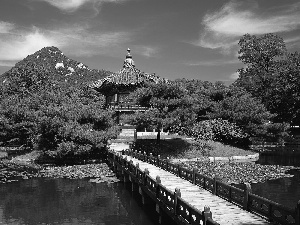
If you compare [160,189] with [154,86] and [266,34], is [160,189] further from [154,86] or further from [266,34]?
[266,34]

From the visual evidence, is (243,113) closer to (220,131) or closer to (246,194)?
(220,131)

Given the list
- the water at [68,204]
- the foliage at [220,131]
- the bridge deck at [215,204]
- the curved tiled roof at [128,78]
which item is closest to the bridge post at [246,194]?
the bridge deck at [215,204]

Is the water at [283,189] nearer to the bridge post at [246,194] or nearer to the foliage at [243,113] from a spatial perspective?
the bridge post at [246,194]

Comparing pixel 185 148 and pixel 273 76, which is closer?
pixel 185 148

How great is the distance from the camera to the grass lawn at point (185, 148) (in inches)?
1494

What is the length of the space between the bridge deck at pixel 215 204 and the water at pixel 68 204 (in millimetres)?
2576

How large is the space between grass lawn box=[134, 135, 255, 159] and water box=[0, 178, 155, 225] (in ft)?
36.2

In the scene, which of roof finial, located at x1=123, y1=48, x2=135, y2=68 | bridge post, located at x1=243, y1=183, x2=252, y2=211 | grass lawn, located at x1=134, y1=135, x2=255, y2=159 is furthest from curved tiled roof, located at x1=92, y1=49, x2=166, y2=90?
bridge post, located at x1=243, y1=183, x2=252, y2=211

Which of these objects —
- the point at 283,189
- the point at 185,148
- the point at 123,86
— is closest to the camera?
the point at 283,189

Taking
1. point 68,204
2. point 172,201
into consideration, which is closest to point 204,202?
point 172,201

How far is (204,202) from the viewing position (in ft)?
50.6

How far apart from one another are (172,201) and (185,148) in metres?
24.1

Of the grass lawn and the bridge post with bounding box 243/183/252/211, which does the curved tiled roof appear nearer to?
the grass lawn

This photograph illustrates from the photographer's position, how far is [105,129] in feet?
125
